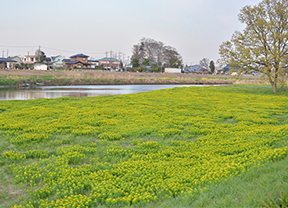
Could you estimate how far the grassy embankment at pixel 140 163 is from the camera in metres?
4.64

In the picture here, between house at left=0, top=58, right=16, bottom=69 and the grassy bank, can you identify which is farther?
house at left=0, top=58, right=16, bottom=69

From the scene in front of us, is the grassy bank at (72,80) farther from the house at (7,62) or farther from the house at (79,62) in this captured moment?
the house at (79,62)

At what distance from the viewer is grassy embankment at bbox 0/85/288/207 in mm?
4641

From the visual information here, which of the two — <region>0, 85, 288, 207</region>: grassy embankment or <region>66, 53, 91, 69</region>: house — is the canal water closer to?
<region>0, 85, 288, 207</region>: grassy embankment

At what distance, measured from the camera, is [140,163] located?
6.30 meters

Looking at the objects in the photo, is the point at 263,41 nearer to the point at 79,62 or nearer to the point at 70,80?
the point at 70,80

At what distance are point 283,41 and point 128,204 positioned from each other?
28.1 m

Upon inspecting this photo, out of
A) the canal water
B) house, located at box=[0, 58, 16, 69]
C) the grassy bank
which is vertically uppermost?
house, located at box=[0, 58, 16, 69]

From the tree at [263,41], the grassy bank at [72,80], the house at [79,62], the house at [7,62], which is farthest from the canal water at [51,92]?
the house at [79,62]

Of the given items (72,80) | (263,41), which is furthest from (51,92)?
(263,41)

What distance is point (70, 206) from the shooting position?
4.51 metres

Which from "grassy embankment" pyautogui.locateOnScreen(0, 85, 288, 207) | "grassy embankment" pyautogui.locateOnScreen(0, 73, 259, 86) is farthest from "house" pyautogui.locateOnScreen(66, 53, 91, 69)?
"grassy embankment" pyautogui.locateOnScreen(0, 85, 288, 207)

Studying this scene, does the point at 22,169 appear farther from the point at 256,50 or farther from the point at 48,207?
the point at 256,50

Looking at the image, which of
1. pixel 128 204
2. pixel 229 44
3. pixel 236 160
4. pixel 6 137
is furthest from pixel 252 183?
pixel 229 44
